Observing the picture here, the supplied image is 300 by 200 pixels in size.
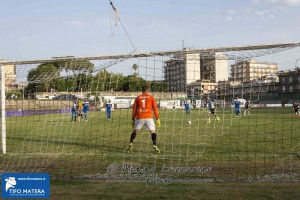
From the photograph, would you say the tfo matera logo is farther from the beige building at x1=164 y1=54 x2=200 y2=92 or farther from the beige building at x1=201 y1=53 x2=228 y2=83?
the beige building at x1=201 y1=53 x2=228 y2=83

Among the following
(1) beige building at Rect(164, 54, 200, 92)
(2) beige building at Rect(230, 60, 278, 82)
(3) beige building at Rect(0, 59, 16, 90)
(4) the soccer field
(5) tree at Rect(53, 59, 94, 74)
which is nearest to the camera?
(4) the soccer field

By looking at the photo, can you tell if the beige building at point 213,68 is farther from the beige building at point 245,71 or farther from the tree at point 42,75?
the tree at point 42,75

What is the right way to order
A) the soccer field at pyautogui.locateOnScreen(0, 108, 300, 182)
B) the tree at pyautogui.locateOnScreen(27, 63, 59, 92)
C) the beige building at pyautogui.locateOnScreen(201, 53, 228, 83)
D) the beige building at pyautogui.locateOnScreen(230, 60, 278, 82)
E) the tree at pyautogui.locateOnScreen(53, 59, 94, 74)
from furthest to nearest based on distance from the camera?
the tree at pyautogui.locateOnScreen(27, 63, 59, 92)
the tree at pyautogui.locateOnScreen(53, 59, 94, 74)
the beige building at pyautogui.locateOnScreen(230, 60, 278, 82)
the beige building at pyautogui.locateOnScreen(201, 53, 228, 83)
the soccer field at pyautogui.locateOnScreen(0, 108, 300, 182)

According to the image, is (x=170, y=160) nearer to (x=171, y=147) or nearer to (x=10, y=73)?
(x=171, y=147)

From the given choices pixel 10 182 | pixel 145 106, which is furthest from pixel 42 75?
pixel 10 182

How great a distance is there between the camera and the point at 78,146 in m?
12.9

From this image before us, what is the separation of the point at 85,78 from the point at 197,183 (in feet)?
19.1

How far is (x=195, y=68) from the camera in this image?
988 cm

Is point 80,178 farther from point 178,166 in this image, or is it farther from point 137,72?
point 137,72

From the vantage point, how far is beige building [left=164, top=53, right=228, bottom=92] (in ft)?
31.8

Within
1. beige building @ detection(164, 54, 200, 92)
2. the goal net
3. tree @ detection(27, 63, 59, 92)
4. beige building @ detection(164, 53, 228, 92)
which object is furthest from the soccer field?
tree @ detection(27, 63, 59, 92)

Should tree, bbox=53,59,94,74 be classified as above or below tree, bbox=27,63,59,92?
above

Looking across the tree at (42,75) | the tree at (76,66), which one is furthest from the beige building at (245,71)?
the tree at (42,75)

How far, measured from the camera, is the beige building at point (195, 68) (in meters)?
9.70
